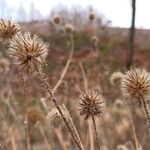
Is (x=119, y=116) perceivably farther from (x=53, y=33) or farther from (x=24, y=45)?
(x=53, y=33)

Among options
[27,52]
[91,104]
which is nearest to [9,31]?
[27,52]

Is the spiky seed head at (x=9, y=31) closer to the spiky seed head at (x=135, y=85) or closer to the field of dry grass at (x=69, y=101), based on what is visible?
the field of dry grass at (x=69, y=101)

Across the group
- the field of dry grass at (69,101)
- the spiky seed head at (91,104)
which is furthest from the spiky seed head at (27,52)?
the spiky seed head at (91,104)

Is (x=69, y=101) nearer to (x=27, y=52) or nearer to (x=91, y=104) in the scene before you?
(x=91, y=104)

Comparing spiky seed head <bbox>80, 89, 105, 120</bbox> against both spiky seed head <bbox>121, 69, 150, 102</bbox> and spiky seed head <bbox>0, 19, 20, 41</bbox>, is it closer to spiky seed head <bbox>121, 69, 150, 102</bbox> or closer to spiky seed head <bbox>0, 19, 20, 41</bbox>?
spiky seed head <bbox>121, 69, 150, 102</bbox>

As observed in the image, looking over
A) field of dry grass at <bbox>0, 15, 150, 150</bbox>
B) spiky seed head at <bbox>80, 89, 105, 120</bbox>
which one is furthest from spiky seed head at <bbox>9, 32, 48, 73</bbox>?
spiky seed head at <bbox>80, 89, 105, 120</bbox>
